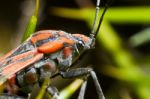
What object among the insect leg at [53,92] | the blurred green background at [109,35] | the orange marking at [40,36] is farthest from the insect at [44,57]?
the blurred green background at [109,35]

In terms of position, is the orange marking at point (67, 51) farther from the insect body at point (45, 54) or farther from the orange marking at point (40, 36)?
the orange marking at point (40, 36)

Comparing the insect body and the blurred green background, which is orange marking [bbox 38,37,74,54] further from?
the blurred green background

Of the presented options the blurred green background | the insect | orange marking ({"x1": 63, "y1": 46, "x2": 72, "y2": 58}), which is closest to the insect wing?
the insect

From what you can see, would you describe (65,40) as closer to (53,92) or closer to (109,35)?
(53,92)

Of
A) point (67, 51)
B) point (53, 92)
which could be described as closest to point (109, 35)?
point (67, 51)

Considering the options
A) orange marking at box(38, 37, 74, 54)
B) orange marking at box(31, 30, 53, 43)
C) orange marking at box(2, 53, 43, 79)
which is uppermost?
orange marking at box(31, 30, 53, 43)

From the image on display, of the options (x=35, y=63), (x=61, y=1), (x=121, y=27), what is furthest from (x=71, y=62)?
(x=61, y=1)
